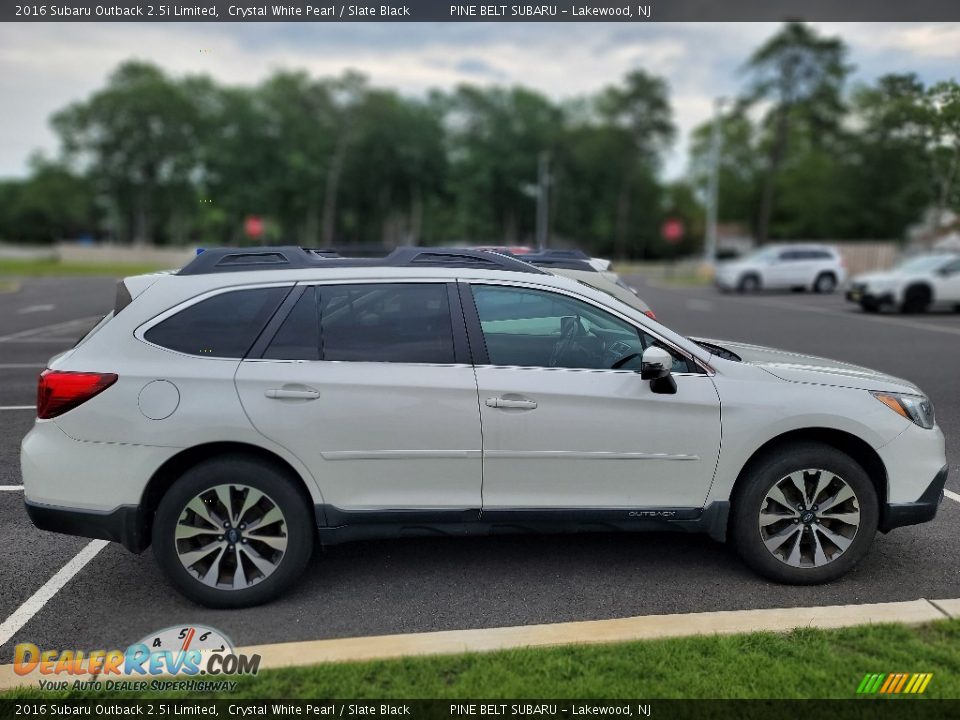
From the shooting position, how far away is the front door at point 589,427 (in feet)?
12.9

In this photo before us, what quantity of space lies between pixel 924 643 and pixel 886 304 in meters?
19.0

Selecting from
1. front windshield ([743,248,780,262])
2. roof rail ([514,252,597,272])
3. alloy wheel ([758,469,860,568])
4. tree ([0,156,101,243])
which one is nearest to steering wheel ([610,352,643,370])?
alloy wheel ([758,469,860,568])

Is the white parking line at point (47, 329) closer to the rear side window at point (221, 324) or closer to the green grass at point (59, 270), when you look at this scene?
the rear side window at point (221, 324)

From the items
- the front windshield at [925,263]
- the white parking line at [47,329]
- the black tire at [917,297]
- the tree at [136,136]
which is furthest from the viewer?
the tree at [136,136]

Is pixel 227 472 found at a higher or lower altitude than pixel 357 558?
higher

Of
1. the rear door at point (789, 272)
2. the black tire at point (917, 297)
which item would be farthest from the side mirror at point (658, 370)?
the rear door at point (789, 272)

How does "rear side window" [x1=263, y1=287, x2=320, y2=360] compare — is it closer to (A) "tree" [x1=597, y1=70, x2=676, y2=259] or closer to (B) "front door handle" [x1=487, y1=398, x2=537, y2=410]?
(B) "front door handle" [x1=487, y1=398, x2=537, y2=410]

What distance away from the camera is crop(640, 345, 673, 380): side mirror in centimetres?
386

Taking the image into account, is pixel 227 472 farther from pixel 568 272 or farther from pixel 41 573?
pixel 568 272

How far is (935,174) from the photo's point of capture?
39.8 ft

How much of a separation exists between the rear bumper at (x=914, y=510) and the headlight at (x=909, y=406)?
0.91ft

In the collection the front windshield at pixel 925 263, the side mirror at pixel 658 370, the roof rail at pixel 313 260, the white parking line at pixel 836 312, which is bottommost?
the white parking line at pixel 836 312

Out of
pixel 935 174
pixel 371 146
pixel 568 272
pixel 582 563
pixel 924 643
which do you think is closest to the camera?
pixel 924 643

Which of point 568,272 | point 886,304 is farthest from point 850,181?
point 568,272
